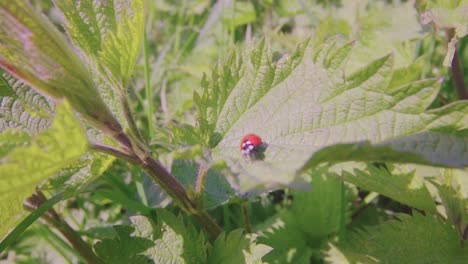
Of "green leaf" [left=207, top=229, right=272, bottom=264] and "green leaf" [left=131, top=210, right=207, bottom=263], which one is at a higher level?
"green leaf" [left=131, top=210, right=207, bottom=263]

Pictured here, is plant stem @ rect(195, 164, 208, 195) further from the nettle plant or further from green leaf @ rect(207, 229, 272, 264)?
green leaf @ rect(207, 229, 272, 264)

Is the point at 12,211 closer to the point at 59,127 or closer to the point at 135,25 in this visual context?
the point at 59,127

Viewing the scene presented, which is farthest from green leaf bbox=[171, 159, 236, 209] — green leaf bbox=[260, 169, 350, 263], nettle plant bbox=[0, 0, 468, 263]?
green leaf bbox=[260, 169, 350, 263]

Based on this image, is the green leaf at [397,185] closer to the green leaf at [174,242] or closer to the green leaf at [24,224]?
the green leaf at [174,242]

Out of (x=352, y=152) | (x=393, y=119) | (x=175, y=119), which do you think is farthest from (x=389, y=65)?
(x=175, y=119)

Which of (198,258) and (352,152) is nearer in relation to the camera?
(352,152)

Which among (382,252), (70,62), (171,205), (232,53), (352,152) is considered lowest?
(382,252)

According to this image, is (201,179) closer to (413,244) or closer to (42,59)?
(42,59)

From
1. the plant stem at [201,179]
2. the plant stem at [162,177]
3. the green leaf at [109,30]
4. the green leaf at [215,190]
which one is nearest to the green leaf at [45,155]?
the plant stem at [162,177]

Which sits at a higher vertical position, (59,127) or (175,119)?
(59,127)
